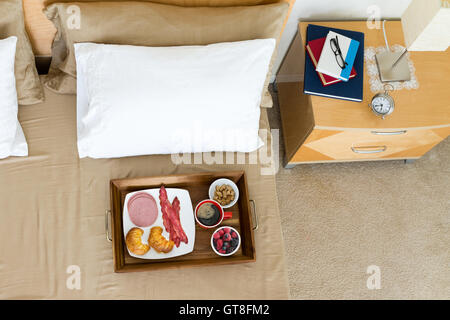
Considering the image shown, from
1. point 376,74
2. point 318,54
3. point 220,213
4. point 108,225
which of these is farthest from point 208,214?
point 376,74

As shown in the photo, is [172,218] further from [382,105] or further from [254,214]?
[382,105]

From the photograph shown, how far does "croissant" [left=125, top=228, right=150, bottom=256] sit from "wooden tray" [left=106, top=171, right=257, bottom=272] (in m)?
0.03

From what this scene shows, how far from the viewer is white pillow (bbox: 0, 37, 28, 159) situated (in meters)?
1.03

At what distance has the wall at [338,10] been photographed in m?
1.34

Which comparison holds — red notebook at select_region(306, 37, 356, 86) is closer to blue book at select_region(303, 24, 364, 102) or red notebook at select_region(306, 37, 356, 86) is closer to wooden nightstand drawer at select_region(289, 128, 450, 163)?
blue book at select_region(303, 24, 364, 102)

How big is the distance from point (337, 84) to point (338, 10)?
345 millimetres

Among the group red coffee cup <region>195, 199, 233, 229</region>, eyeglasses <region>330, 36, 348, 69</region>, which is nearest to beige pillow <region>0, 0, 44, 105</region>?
red coffee cup <region>195, 199, 233, 229</region>

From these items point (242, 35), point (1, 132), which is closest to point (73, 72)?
point (1, 132)

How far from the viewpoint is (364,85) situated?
1.30 m

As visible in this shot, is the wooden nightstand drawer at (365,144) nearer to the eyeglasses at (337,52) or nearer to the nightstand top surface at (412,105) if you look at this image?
the nightstand top surface at (412,105)

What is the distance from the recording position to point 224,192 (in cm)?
112

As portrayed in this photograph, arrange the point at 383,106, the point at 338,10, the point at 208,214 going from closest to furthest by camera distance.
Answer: the point at 208,214 → the point at 383,106 → the point at 338,10

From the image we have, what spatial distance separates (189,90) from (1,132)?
0.61 metres

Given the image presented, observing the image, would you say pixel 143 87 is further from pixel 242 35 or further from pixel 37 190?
pixel 37 190
